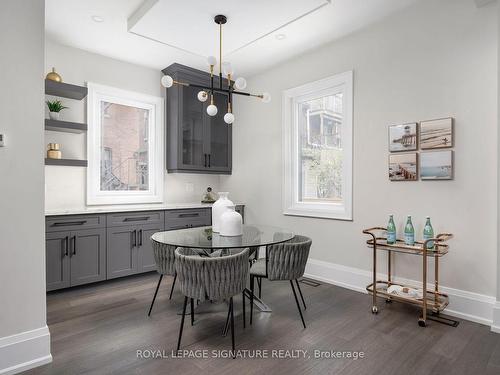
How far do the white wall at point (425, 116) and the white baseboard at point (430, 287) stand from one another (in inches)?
1.8

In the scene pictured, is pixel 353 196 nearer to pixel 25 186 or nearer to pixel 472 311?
pixel 472 311

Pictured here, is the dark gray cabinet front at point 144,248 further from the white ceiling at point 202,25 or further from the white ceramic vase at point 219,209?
the white ceiling at point 202,25

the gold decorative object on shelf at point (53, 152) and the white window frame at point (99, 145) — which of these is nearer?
the gold decorative object on shelf at point (53, 152)

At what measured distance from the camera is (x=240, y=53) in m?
3.98

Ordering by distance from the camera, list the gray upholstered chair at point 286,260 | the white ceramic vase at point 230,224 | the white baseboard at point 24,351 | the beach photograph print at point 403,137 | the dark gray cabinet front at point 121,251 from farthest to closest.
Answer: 1. the dark gray cabinet front at point 121,251
2. the beach photograph print at point 403,137
3. the white ceramic vase at point 230,224
4. the gray upholstered chair at point 286,260
5. the white baseboard at point 24,351

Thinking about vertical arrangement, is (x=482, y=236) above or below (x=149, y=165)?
below

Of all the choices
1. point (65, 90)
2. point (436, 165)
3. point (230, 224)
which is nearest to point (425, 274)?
point (436, 165)

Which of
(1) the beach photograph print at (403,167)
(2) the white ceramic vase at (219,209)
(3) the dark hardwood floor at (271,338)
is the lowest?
(3) the dark hardwood floor at (271,338)

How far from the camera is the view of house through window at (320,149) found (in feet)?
12.4

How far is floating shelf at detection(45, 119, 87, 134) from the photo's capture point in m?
3.41

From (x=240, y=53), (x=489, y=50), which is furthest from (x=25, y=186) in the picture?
(x=489, y=50)

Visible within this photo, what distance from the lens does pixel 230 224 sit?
8.59 feet

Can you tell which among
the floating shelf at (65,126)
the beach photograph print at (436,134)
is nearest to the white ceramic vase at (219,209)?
the beach photograph print at (436,134)

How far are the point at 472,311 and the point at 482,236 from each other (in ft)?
2.13
